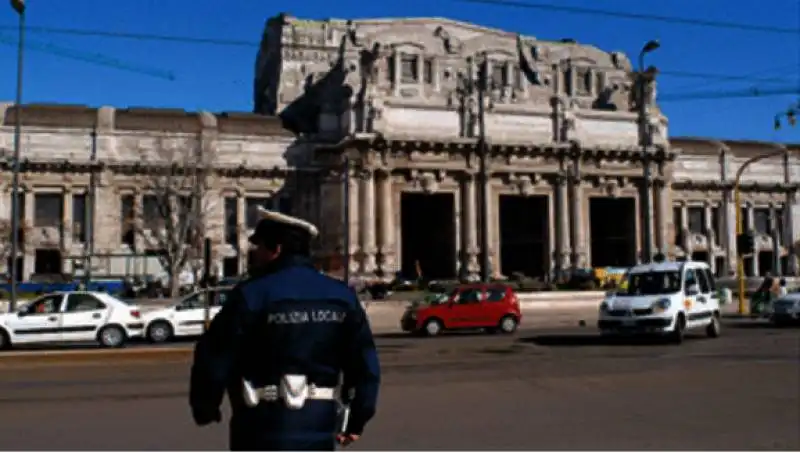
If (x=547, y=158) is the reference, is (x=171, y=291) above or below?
below

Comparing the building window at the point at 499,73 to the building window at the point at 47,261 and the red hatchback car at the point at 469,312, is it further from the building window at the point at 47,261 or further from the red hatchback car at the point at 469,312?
the red hatchback car at the point at 469,312

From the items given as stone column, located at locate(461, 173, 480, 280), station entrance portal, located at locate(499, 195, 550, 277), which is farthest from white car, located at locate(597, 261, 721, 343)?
station entrance portal, located at locate(499, 195, 550, 277)

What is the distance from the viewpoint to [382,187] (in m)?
54.2

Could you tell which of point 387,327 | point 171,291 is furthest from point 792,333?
point 171,291

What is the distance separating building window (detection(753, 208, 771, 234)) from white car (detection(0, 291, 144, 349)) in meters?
63.8

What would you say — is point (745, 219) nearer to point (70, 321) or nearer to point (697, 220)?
point (697, 220)

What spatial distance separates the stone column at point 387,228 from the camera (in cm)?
5300

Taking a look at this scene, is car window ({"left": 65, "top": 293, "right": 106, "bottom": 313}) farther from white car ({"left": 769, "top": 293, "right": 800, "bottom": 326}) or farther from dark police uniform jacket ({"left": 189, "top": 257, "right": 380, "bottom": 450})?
white car ({"left": 769, "top": 293, "right": 800, "bottom": 326})

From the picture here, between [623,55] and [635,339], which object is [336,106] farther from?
[635,339]

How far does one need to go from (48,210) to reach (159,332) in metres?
34.5

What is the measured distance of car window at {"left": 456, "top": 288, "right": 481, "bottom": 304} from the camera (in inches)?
985

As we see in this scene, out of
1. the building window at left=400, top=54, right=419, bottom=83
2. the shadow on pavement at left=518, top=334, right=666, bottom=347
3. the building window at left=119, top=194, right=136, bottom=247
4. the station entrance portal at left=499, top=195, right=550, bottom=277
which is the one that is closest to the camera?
the shadow on pavement at left=518, top=334, right=666, bottom=347

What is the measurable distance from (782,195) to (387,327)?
55.7 m

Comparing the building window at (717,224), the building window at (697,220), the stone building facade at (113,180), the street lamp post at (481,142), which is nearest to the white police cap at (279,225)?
the street lamp post at (481,142)
